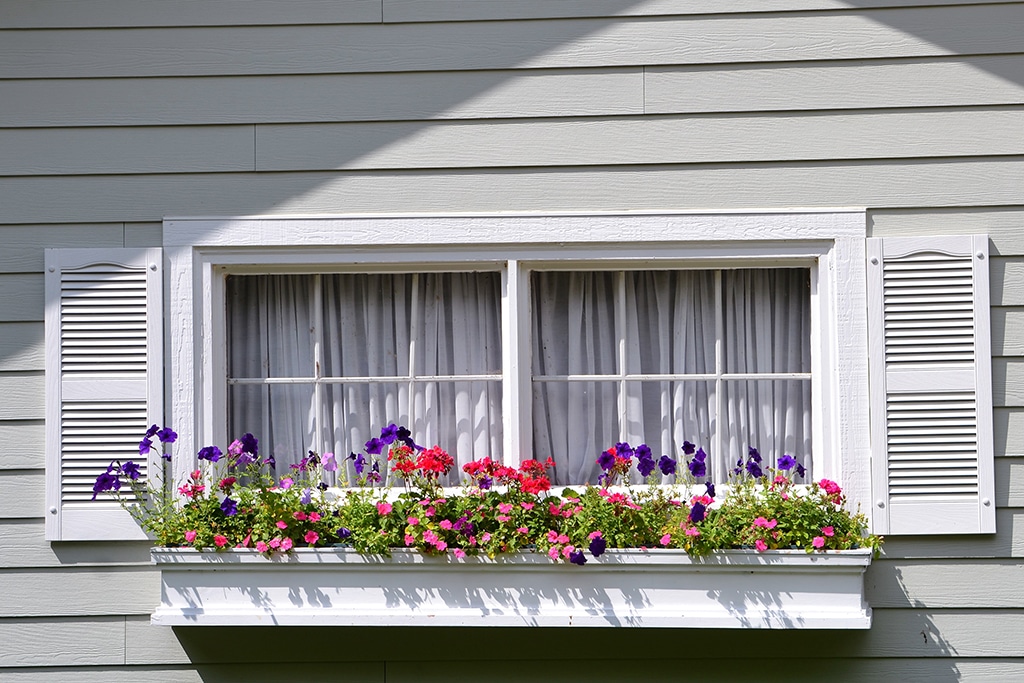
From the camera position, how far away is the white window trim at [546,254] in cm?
272

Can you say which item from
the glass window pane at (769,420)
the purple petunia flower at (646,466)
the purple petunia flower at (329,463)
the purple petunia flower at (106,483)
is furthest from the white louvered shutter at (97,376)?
the glass window pane at (769,420)

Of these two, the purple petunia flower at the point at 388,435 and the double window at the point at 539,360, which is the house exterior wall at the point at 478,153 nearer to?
the double window at the point at 539,360

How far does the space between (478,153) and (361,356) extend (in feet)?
2.34

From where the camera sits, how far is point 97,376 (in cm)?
276

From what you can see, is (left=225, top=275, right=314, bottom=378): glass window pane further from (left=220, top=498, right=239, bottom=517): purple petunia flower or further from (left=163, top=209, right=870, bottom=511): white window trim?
(left=220, top=498, right=239, bottom=517): purple petunia flower

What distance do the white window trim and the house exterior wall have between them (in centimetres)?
6

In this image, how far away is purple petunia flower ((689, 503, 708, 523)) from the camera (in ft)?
8.34

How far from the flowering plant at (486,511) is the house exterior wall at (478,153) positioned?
28 centimetres

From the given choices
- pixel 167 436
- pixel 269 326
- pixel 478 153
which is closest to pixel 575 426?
pixel 478 153

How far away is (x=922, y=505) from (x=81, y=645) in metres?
2.47

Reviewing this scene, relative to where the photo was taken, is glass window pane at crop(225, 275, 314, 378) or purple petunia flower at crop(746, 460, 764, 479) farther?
glass window pane at crop(225, 275, 314, 378)

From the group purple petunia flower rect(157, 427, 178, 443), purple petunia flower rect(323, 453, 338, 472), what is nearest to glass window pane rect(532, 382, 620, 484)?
purple petunia flower rect(323, 453, 338, 472)

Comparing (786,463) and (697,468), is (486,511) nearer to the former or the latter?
(697,468)

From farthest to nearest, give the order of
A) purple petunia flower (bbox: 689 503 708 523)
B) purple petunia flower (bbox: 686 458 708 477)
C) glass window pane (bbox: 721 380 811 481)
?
1. glass window pane (bbox: 721 380 811 481)
2. purple petunia flower (bbox: 686 458 708 477)
3. purple petunia flower (bbox: 689 503 708 523)
